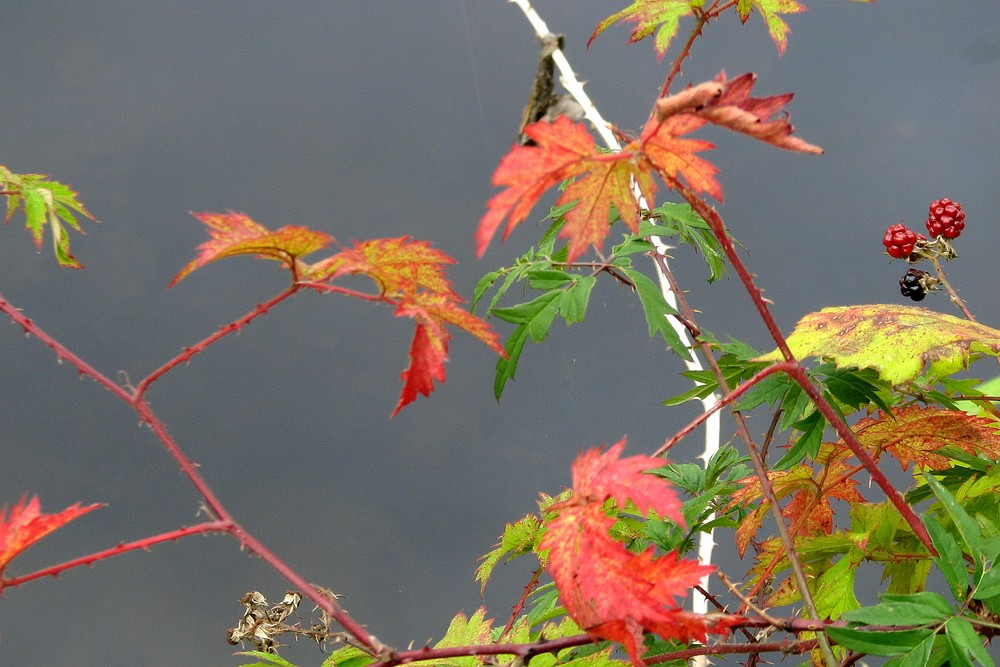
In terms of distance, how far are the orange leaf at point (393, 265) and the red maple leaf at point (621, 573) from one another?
0.45ft

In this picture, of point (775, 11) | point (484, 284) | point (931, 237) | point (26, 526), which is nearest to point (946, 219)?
point (931, 237)

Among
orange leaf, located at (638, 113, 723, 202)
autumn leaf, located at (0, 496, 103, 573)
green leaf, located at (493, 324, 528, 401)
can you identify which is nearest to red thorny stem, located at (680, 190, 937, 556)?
orange leaf, located at (638, 113, 723, 202)

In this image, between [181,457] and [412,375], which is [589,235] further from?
[181,457]

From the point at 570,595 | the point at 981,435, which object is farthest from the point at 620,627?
the point at 981,435

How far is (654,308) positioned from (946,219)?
16.7 inches

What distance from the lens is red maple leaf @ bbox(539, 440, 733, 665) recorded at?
0.45 meters

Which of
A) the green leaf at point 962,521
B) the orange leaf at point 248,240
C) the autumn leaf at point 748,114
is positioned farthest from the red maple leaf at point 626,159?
the green leaf at point 962,521

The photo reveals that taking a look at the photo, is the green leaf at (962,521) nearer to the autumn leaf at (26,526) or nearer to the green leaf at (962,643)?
the green leaf at (962,643)

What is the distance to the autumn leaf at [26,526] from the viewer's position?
1.60ft

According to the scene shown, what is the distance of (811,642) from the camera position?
547 mm

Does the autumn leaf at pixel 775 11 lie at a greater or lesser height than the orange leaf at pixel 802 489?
greater

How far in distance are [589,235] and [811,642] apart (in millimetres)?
286

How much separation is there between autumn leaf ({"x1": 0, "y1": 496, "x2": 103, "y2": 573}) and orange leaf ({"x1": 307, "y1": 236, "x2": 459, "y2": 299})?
0.62 ft

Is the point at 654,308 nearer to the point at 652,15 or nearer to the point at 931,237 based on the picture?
the point at 652,15
